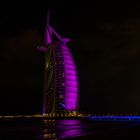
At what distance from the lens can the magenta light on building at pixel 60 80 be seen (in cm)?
9094

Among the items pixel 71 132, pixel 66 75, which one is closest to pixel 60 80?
pixel 66 75

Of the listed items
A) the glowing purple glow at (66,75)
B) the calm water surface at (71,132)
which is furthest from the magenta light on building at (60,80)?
the calm water surface at (71,132)

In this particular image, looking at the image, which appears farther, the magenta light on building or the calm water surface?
the magenta light on building

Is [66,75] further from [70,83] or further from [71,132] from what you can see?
[71,132]

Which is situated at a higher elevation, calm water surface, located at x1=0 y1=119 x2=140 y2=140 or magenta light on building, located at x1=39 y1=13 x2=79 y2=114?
magenta light on building, located at x1=39 y1=13 x2=79 y2=114

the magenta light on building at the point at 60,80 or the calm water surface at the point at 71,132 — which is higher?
the magenta light on building at the point at 60,80

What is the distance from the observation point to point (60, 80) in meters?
91.6

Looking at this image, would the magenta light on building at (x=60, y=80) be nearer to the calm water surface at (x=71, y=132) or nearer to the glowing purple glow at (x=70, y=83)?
the glowing purple glow at (x=70, y=83)

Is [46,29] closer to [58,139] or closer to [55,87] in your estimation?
[55,87]

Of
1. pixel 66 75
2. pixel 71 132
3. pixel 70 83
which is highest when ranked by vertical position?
pixel 66 75

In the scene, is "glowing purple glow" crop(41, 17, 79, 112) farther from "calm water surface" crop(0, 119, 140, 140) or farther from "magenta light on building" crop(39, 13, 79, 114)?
"calm water surface" crop(0, 119, 140, 140)

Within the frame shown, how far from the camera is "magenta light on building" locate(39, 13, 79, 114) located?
90.9 m

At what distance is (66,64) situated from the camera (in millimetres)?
94062

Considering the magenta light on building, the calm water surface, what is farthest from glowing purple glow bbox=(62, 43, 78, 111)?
the calm water surface
